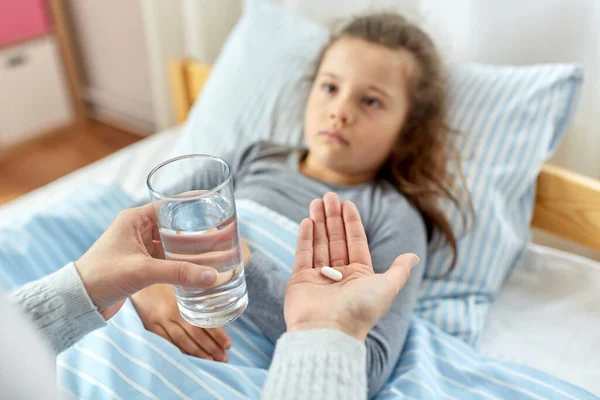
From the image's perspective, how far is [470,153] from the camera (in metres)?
1.17

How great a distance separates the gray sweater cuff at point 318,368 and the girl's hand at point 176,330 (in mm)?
244

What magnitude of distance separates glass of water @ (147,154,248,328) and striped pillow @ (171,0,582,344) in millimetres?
519

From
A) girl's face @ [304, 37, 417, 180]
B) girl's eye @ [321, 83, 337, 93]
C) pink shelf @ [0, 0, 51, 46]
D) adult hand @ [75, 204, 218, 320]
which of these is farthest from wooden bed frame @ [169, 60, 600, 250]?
pink shelf @ [0, 0, 51, 46]


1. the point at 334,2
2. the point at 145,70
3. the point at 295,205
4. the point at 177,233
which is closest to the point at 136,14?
the point at 145,70

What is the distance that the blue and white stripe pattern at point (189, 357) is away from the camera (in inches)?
29.8

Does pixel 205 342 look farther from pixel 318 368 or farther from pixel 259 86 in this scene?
pixel 259 86

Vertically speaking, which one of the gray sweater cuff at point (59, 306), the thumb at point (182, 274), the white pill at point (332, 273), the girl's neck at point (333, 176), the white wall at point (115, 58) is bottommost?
the white wall at point (115, 58)

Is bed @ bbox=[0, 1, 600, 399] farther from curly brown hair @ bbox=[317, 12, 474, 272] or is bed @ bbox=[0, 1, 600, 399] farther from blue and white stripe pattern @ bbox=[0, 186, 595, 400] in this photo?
curly brown hair @ bbox=[317, 12, 474, 272]

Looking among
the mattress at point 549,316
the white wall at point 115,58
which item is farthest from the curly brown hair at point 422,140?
the white wall at point 115,58

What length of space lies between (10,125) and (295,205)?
66.8 inches

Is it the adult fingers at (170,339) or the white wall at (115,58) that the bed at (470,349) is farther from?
the white wall at (115,58)

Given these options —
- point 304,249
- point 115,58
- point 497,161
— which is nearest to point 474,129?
point 497,161

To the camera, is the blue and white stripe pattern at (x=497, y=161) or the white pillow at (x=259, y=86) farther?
the white pillow at (x=259, y=86)

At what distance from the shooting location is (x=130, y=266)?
2.08 ft
